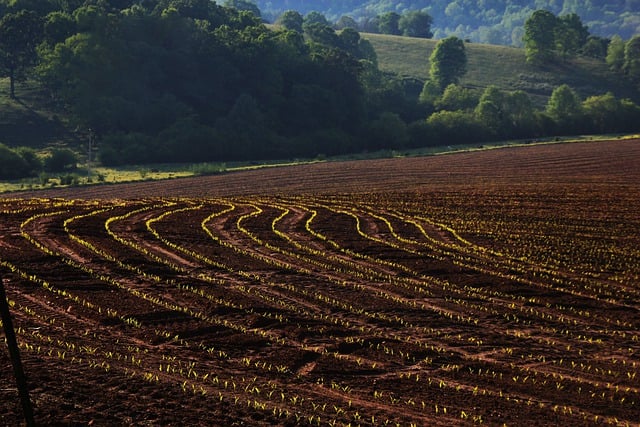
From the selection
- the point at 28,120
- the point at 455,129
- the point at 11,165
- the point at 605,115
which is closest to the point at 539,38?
the point at 605,115

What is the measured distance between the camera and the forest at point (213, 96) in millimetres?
89250

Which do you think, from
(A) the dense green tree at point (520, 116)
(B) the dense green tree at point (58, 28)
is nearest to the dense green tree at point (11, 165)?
(B) the dense green tree at point (58, 28)

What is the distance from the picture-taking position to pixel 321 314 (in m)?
19.1

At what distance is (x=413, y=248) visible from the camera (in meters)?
28.5

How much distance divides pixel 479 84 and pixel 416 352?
14358cm

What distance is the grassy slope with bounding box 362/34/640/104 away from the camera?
152m

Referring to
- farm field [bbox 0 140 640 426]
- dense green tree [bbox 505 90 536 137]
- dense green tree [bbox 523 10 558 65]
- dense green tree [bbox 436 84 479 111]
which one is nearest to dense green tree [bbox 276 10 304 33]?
dense green tree [bbox 523 10 558 65]

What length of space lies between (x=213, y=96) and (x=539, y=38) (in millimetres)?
92844

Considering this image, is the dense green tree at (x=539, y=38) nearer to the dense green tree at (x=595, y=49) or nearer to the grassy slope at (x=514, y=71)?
the grassy slope at (x=514, y=71)

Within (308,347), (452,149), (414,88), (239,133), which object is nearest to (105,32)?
(239,133)

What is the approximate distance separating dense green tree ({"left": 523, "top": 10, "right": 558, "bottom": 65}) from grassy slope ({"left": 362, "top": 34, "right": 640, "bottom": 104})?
2522 millimetres

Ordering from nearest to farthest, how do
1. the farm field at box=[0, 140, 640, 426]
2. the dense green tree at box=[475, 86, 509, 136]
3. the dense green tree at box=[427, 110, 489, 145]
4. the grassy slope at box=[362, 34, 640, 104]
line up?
the farm field at box=[0, 140, 640, 426], the dense green tree at box=[427, 110, 489, 145], the dense green tree at box=[475, 86, 509, 136], the grassy slope at box=[362, 34, 640, 104]

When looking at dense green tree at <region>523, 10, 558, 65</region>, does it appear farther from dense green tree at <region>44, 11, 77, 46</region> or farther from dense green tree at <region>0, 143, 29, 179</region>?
dense green tree at <region>0, 143, 29, 179</region>

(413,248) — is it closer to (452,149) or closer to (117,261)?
(117,261)
